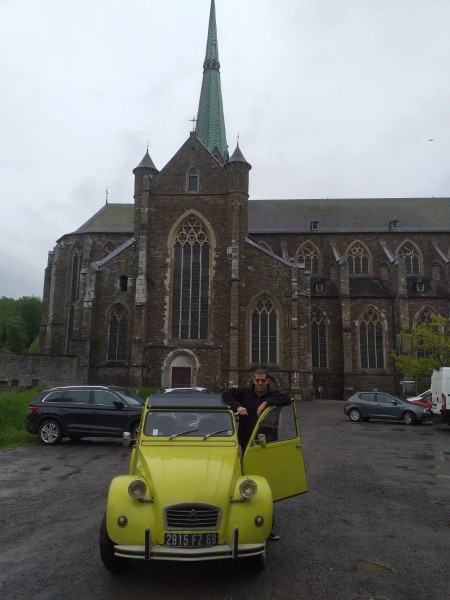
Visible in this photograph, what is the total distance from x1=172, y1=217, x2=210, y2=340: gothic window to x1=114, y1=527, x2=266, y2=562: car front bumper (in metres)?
25.9

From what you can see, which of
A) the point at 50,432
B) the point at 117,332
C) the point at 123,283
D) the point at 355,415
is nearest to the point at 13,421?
the point at 50,432

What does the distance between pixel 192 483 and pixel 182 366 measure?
82.7 ft

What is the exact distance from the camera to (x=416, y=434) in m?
17.2

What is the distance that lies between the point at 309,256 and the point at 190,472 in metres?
36.3

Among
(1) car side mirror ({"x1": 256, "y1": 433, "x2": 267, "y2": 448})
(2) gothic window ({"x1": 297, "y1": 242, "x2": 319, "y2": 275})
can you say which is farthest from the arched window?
(1) car side mirror ({"x1": 256, "y1": 433, "x2": 267, "y2": 448})

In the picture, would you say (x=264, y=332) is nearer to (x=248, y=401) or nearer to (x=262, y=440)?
(x=248, y=401)

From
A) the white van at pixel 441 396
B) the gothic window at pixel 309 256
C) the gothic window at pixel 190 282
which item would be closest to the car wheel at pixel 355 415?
the white van at pixel 441 396

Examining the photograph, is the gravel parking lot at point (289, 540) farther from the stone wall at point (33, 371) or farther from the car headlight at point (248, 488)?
the stone wall at point (33, 371)

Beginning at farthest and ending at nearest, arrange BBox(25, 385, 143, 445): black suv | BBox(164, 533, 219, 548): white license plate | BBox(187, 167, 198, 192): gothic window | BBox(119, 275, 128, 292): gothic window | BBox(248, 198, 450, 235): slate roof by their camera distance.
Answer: BBox(248, 198, 450, 235): slate roof
BBox(187, 167, 198, 192): gothic window
BBox(119, 275, 128, 292): gothic window
BBox(25, 385, 143, 445): black suv
BBox(164, 533, 219, 548): white license plate

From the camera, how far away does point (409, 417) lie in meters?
20.8

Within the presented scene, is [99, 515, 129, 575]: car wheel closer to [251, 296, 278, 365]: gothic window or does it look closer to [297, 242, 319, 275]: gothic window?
[251, 296, 278, 365]: gothic window

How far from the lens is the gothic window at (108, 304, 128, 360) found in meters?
30.6

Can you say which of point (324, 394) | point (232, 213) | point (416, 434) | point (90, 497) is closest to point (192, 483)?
point (90, 497)

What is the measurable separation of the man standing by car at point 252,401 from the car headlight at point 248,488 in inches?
42.3
